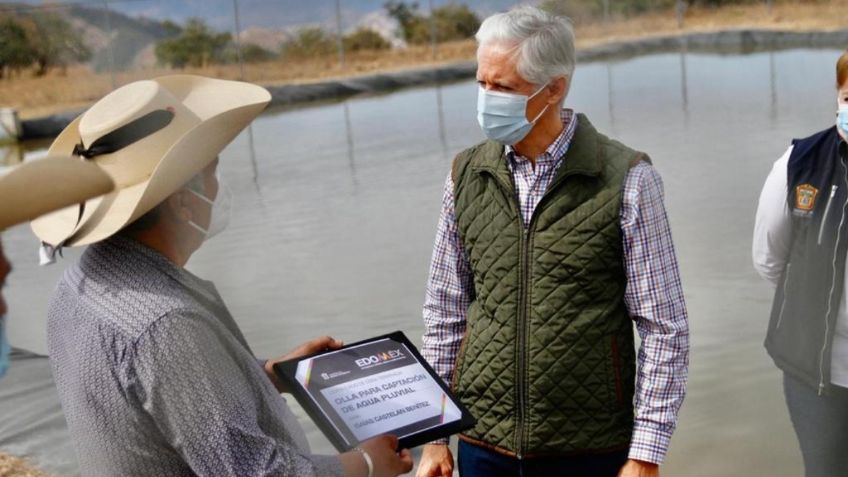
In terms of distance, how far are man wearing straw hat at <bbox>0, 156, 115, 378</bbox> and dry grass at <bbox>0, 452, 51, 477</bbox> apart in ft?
9.64

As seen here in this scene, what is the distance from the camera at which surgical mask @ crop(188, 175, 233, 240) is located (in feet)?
6.04

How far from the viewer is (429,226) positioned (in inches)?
335

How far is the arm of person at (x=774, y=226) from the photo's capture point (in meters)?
2.68

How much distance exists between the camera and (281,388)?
2.14m

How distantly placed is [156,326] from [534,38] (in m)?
1.01

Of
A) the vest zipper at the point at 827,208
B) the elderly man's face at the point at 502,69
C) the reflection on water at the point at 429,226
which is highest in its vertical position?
the elderly man's face at the point at 502,69

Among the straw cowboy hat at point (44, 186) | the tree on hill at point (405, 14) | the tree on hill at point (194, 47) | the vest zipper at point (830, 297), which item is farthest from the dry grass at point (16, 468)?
the tree on hill at point (405, 14)

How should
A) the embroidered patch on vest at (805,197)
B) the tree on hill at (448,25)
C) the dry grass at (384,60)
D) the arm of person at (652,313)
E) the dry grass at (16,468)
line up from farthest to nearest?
the tree on hill at (448,25)
the dry grass at (384,60)
the dry grass at (16,468)
the embroidered patch on vest at (805,197)
the arm of person at (652,313)

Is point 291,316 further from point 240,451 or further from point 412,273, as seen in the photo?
point 240,451

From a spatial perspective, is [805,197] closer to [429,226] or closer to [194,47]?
[429,226]

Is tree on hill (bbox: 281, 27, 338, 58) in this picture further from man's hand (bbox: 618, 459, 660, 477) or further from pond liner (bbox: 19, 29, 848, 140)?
man's hand (bbox: 618, 459, 660, 477)

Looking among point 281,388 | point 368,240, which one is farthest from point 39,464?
point 368,240

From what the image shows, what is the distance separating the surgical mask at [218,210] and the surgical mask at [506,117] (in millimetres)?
625

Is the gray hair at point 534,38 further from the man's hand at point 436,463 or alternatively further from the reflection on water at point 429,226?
the reflection on water at point 429,226
